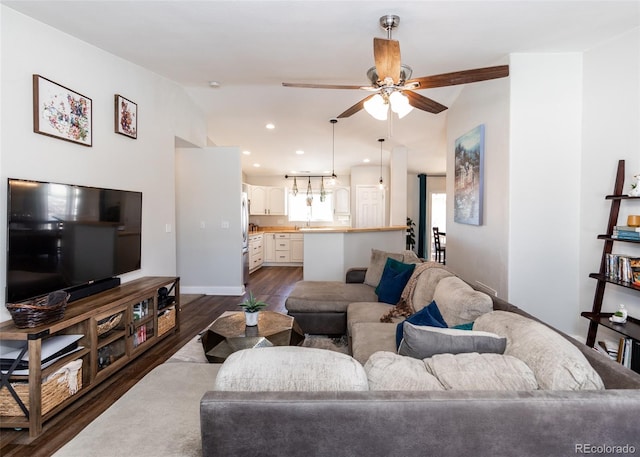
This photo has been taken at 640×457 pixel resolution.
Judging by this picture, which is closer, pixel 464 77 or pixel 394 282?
pixel 464 77

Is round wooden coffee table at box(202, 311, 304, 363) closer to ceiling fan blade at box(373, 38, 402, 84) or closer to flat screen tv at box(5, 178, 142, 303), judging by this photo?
flat screen tv at box(5, 178, 142, 303)

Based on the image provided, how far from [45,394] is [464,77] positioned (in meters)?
3.42

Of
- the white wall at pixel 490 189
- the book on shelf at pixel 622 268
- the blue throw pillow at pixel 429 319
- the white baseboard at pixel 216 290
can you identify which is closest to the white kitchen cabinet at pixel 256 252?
the white baseboard at pixel 216 290

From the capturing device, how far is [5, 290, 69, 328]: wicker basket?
1904 millimetres

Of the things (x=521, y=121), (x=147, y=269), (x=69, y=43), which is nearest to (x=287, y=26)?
(x=69, y=43)

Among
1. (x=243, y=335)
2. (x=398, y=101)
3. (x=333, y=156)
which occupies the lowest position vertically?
(x=243, y=335)

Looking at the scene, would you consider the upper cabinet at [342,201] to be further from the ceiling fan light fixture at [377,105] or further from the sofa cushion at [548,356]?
the sofa cushion at [548,356]

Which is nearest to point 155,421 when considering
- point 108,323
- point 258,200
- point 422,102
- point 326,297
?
point 108,323

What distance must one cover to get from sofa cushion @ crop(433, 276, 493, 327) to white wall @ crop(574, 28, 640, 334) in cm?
170

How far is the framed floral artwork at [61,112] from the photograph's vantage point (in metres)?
2.36

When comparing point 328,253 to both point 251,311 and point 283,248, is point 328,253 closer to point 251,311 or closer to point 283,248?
point 251,311

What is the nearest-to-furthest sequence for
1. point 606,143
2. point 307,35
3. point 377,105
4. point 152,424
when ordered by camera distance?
point 152,424, point 377,105, point 307,35, point 606,143

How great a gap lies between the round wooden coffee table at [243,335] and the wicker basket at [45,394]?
0.87 m

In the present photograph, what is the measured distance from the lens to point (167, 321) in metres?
3.31
